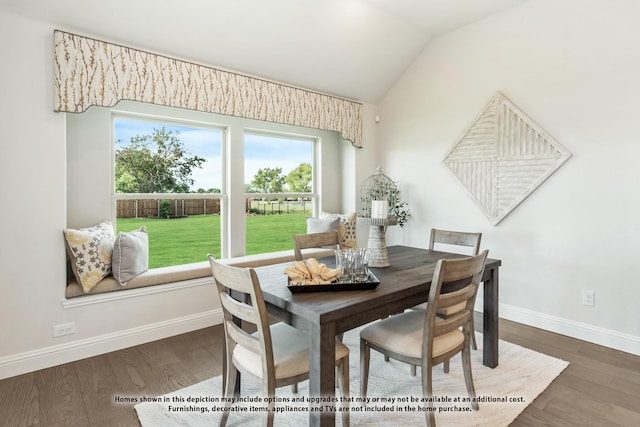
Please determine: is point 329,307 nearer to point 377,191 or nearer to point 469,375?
point 469,375

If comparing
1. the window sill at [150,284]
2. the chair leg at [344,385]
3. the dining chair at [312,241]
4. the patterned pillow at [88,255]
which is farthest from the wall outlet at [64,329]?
the chair leg at [344,385]

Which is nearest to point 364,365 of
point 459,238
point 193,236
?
point 459,238

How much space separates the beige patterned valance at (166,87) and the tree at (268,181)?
2.49 ft

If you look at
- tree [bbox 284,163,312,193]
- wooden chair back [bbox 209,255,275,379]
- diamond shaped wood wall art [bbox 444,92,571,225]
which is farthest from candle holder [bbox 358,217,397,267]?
tree [bbox 284,163,312,193]

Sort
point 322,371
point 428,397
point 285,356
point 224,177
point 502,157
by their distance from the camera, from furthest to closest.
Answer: point 224,177
point 502,157
point 428,397
point 285,356
point 322,371

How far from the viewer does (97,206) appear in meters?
3.08

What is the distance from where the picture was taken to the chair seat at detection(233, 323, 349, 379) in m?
1.60

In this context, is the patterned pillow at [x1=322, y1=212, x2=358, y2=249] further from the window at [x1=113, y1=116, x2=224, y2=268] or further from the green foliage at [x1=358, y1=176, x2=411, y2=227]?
the window at [x1=113, y1=116, x2=224, y2=268]

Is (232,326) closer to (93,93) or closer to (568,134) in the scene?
(93,93)

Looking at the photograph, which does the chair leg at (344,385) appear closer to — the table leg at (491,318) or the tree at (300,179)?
the table leg at (491,318)

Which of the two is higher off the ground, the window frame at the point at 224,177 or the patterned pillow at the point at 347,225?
the window frame at the point at 224,177

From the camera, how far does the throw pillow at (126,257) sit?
274 centimetres

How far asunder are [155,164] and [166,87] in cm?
85

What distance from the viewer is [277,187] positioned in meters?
4.44
